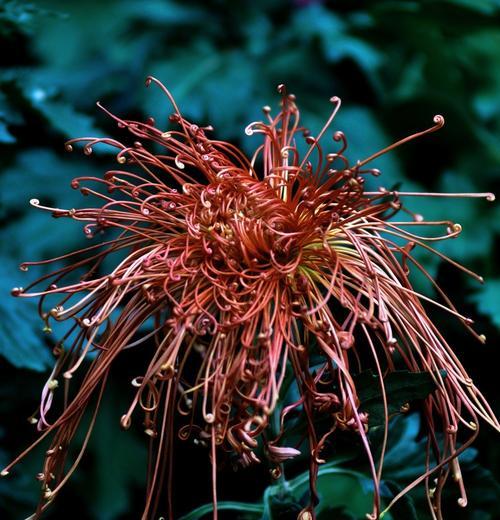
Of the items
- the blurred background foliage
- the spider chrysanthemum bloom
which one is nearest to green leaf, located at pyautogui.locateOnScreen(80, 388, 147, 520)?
the blurred background foliage

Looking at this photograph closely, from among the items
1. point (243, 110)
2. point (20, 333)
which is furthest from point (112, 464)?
point (243, 110)

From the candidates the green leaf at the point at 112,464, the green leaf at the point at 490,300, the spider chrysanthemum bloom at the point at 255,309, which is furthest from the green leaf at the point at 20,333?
the green leaf at the point at 490,300

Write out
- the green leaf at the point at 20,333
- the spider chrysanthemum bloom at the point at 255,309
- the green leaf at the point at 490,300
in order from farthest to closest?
the green leaf at the point at 490,300 < the green leaf at the point at 20,333 < the spider chrysanthemum bloom at the point at 255,309

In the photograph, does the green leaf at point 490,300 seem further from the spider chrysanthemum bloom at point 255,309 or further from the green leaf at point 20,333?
the green leaf at point 20,333

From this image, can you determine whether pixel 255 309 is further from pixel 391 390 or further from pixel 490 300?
pixel 490 300

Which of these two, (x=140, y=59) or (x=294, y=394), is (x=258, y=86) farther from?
(x=294, y=394)

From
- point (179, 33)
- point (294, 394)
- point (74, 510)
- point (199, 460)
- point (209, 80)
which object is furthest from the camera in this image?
point (179, 33)

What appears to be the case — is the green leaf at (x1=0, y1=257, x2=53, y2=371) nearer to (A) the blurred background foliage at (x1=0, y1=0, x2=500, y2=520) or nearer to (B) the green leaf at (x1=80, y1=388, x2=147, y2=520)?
(A) the blurred background foliage at (x1=0, y1=0, x2=500, y2=520)

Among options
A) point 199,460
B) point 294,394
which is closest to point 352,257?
point 294,394
